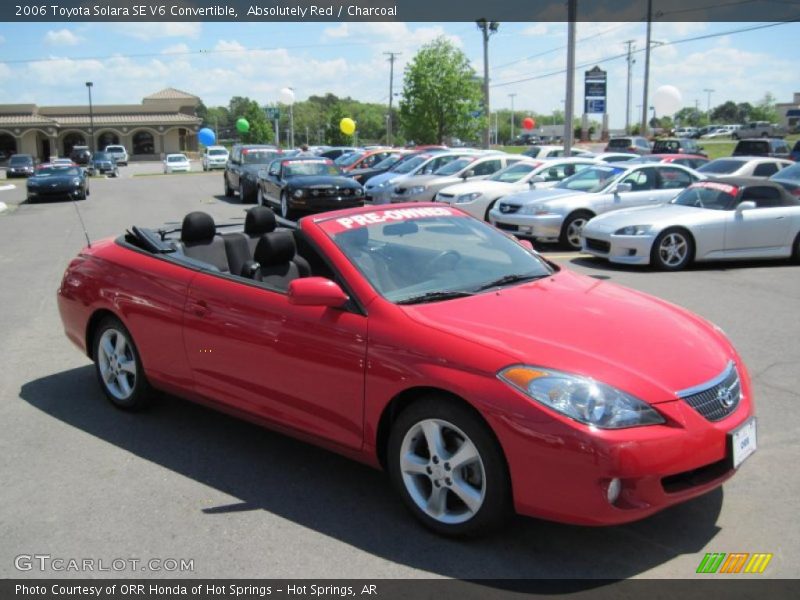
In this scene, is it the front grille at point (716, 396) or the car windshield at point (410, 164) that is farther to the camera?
the car windshield at point (410, 164)

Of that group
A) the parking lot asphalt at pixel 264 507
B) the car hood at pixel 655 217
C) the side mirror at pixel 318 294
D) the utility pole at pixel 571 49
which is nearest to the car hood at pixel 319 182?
the car hood at pixel 655 217

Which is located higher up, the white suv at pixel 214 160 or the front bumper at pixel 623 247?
the white suv at pixel 214 160

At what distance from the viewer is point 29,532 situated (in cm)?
376

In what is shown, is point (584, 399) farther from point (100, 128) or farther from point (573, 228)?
point (100, 128)

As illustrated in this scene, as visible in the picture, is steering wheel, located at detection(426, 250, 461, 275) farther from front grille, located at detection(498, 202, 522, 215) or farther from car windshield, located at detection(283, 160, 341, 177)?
car windshield, located at detection(283, 160, 341, 177)

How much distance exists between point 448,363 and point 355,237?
129 cm

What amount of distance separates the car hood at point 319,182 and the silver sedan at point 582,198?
5199 mm

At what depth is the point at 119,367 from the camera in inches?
214

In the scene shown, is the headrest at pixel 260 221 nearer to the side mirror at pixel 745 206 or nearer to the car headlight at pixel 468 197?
the side mirror at pixel 745 206

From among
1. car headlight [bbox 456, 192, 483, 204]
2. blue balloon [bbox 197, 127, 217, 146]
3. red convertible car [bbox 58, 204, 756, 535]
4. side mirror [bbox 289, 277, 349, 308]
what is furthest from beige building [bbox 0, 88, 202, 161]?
side mirror [bbox 289, 277, 349, 308]

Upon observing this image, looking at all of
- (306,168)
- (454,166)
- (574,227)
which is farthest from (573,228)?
(306,168)

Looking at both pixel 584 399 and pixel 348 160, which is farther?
pixel 348 160

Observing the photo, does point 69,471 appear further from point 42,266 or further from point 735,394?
point 42,266

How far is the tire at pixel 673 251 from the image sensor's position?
1115 cm
